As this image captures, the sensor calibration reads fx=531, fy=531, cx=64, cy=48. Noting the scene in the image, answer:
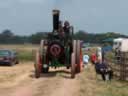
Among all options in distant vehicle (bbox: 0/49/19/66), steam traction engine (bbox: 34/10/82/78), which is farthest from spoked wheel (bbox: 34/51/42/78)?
distant vehicle (bbox: 0/49/19/66)

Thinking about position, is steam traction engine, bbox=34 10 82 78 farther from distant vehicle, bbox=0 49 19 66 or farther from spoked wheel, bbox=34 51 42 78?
distant vehicle, bbox=0 49 19 66

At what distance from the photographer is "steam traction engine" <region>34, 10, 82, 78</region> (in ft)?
87.4

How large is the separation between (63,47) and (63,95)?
344 inches

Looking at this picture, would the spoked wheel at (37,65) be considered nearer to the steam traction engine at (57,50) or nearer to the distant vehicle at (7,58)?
the steam traction engine at (57,50)

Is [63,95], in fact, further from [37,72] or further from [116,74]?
[116,74]

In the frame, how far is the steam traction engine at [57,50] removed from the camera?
87.4 ft

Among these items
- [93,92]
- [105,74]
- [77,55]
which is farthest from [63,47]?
[93,92]

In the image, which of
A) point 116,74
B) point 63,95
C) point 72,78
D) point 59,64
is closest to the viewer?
point 63,95

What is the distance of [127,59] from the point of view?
28797 millimetres

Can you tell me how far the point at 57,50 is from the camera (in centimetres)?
2689

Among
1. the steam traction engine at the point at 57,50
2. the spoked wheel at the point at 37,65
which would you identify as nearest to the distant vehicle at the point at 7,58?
the steam traction engine at the point at 57,50

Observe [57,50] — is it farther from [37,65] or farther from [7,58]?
[7,58]

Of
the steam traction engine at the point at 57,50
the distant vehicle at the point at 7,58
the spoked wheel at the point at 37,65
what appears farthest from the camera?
the distant vehicle at the point at 7,58

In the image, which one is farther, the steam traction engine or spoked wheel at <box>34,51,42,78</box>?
the steam traction engine
